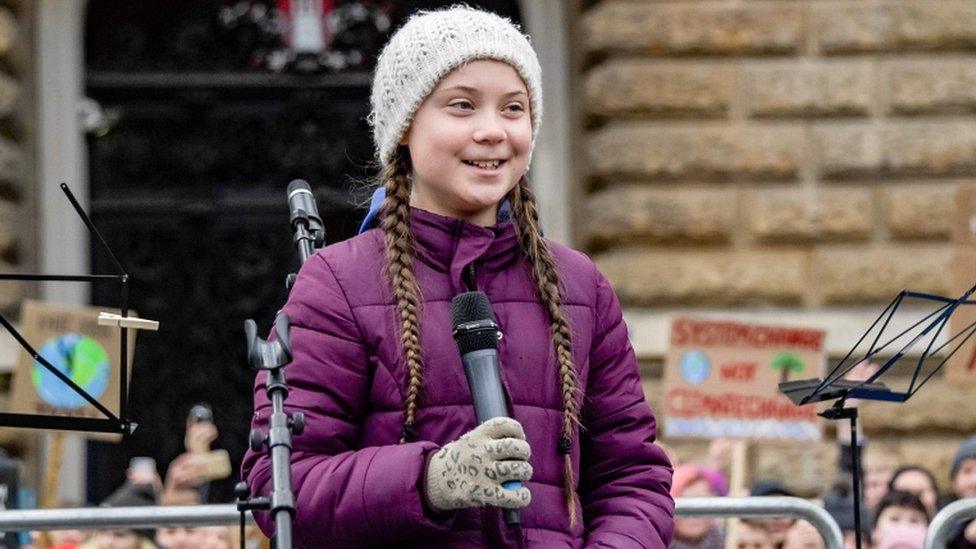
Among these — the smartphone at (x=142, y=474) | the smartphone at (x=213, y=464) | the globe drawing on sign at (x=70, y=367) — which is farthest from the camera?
the smartphone at (x=142, y=474)

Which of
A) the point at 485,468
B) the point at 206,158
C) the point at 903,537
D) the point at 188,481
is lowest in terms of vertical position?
the point at 903,537

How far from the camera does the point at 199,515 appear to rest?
15.5 feet

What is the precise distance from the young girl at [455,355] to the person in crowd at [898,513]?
10.5 feet

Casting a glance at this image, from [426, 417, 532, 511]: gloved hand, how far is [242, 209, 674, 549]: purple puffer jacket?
0.05 meters

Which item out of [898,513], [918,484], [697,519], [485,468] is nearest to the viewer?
[485,468]

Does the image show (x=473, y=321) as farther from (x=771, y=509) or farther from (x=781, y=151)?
(x=781, y=151)

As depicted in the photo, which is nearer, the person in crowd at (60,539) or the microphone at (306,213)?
the microphone at (306,213)

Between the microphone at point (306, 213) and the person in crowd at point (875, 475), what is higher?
the microphone at point (306, 213)

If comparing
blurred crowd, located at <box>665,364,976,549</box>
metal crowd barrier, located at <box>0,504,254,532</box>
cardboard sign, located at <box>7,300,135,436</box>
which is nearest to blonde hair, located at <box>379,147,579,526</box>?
metal crowd barrier, located at <box>0,504,254,532</box>

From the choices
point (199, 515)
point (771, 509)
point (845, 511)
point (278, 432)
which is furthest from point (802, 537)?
point (278, 432)

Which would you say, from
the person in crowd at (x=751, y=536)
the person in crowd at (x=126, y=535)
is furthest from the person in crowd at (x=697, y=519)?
the person in crowd at (x=126, y=535)

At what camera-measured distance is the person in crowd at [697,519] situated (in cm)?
644

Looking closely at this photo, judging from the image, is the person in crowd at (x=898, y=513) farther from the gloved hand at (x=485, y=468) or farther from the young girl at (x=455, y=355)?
the gloved hand at (x=485, y=468)

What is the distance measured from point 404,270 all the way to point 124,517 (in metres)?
1.71
